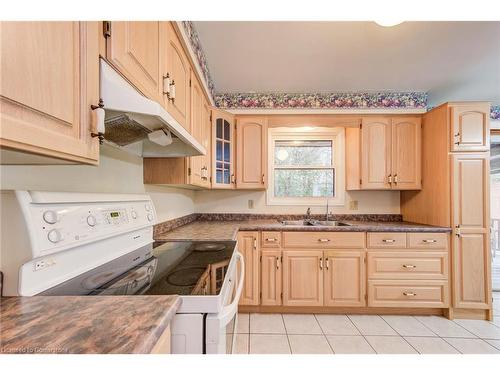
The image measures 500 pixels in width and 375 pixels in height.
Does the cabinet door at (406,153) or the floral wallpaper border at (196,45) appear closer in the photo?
the floral wallpaper border at (196,45)

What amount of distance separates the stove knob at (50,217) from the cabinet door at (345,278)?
7.02 feet

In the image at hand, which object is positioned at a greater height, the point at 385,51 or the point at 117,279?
the point at 385,51

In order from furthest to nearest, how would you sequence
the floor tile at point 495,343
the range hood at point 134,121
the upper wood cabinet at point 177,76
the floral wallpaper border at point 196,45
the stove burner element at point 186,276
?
the floor tile at point 495,343 < the floral wallpaper border at point 196,45 < the upper wood cabinet at point 177,76 < the stove burner element at point 186,276 < the range hood at point 134,121

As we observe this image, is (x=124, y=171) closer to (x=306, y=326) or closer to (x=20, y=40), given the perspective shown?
(x=20, y=40)

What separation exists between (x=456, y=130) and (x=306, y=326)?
229cm

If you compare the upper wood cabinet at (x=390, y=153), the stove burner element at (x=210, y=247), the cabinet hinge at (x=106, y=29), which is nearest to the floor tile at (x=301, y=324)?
the stove burner element at (x=210, y=247)

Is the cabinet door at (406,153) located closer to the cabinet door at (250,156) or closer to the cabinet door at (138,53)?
the cabinet door at (250,156)

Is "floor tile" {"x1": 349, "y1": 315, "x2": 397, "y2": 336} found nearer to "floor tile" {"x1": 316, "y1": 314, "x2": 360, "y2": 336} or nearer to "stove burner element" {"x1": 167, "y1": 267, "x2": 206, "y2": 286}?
"floor tile" {"x1": 316, "y1": 314, "x2": 360, "y2": 336}

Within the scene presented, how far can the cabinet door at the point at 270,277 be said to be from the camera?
7.68 ft

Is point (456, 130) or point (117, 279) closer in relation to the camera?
point (117, 279)

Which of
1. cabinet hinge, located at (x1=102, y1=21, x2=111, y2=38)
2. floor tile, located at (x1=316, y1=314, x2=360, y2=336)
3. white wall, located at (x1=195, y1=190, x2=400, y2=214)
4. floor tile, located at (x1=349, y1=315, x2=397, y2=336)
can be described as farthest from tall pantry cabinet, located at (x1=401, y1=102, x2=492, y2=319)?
cabinet hinge, located at (x1=102, y1=21, x2=111, y2=38)

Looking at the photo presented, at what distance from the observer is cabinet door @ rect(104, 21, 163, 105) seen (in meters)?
0.79

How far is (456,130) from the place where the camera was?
2.23 metres
